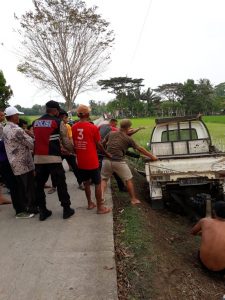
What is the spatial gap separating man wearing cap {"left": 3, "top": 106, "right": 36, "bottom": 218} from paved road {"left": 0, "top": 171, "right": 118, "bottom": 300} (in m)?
0.30

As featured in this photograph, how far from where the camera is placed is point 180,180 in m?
6.88

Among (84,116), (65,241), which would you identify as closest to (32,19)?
(84,116)

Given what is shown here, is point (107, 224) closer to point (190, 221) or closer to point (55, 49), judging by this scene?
point (190, 221)

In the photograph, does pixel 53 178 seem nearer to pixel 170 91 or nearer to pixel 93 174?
pixel 93 174

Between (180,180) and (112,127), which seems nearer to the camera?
(180,180)

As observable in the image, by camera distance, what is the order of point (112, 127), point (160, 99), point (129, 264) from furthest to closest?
1. point (160, 99)
2. point (112, 127)
3. point (129, 264)

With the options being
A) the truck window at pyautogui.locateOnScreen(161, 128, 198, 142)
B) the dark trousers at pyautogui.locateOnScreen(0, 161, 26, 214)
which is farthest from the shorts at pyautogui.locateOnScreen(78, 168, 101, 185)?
the truck window at pyautogui.locateOnScreen(161, 128, 198, 142)

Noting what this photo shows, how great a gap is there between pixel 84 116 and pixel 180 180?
2.26 meters

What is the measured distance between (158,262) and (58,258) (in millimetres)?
1233

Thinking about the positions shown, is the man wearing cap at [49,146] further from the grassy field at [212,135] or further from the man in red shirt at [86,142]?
the grassy field at [212,135]

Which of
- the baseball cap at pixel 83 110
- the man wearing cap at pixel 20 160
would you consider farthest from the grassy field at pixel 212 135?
the man wearing cap at pixel 20 160

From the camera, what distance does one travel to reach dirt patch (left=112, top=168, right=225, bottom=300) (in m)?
4.06

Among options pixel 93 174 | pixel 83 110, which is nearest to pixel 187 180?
pixel 93 174

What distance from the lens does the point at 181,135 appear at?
9.03 meters
